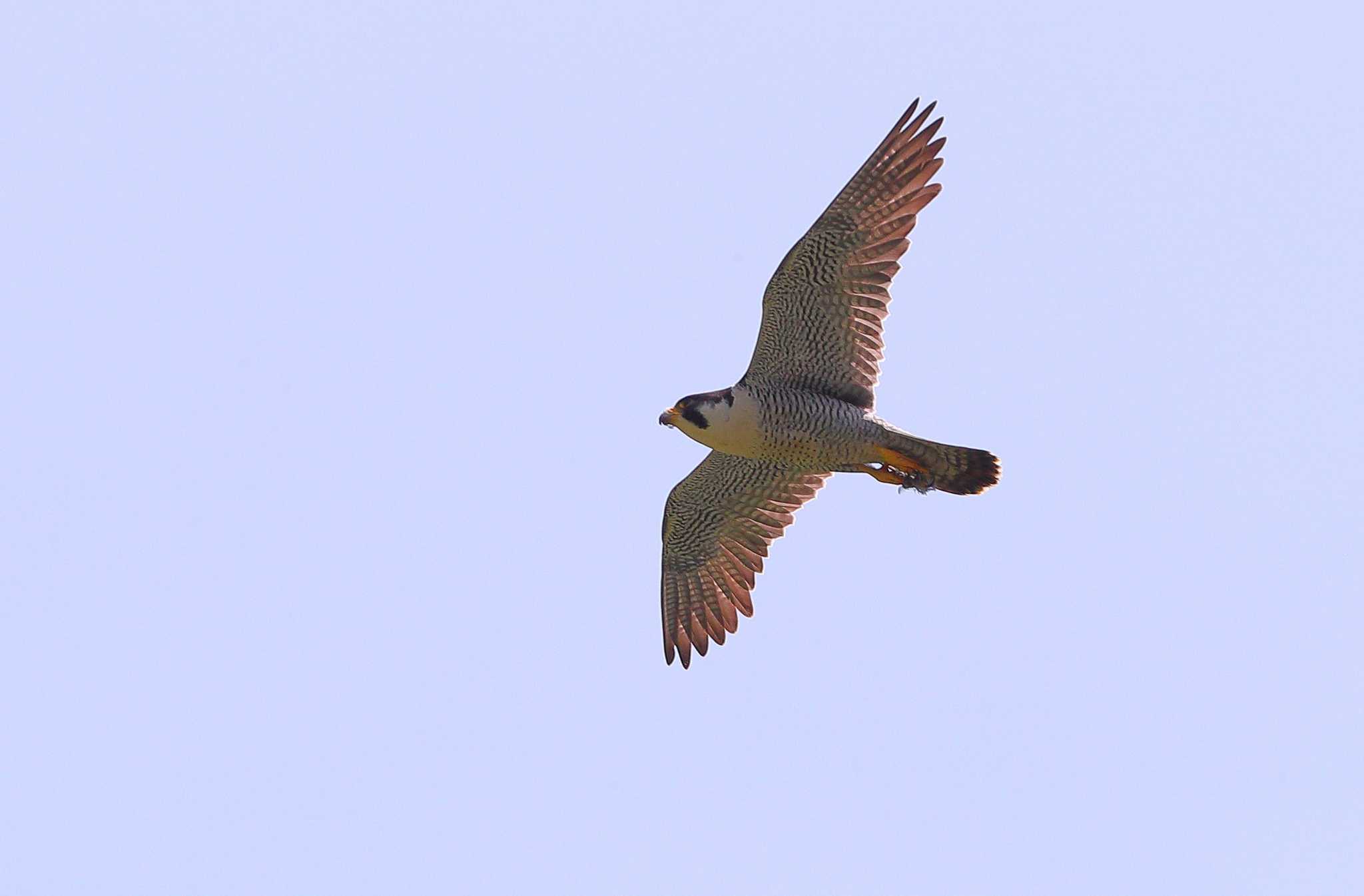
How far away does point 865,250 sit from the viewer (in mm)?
Answer: 12797

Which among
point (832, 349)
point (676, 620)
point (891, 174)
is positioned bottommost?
point (676, 620)

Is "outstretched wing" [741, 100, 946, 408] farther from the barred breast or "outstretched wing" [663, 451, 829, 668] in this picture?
"outstretched wing" [663, 451, 829, 668]

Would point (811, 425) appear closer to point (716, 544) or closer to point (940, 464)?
point (940, 464)

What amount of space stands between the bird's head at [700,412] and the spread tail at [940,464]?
45.1 inches

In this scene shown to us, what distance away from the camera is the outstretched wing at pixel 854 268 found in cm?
1272

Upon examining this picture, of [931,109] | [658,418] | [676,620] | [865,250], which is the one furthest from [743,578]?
[931,109]

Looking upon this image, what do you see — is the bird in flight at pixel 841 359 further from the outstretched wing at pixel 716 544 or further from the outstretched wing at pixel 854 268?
the outstretched wing at pixel 716 544

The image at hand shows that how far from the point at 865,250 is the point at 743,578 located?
316cm

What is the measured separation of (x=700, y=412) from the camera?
13086 millimetres

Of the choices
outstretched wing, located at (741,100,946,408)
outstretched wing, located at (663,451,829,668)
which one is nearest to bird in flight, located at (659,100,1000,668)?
outstretched wing, located at (741,100,946,408)

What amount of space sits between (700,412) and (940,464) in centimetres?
175

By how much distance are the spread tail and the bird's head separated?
45.1 inches

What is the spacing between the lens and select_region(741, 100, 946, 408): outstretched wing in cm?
1272

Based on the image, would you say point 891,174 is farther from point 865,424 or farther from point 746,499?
point 746,499
